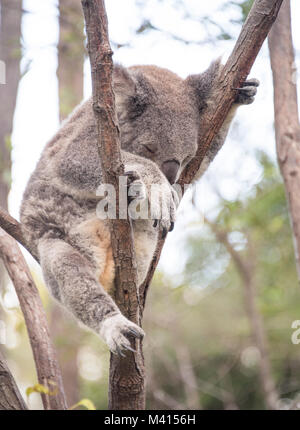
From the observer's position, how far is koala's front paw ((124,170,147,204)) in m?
2.73

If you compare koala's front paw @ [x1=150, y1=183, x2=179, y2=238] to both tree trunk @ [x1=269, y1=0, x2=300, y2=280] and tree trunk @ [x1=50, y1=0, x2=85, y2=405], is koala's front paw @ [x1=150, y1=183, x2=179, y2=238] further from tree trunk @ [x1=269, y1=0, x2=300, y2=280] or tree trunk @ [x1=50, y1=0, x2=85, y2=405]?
tree trunk @ [x1=50, y1=0, x2=85, y2=405]

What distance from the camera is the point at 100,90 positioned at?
2.49m

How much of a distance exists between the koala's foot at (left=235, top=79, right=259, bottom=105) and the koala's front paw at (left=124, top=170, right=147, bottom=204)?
1175 millimetres

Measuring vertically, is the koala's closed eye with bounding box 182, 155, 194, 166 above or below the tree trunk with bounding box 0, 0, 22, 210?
below

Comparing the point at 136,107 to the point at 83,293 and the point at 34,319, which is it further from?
the point at 34,319

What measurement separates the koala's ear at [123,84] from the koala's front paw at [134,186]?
0.96m

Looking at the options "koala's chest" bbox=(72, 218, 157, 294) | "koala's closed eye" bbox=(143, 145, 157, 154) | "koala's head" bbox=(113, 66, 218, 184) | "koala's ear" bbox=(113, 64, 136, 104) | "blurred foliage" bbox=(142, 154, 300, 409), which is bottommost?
"blurred foliage" bbox=(142, 154, 300, 409)

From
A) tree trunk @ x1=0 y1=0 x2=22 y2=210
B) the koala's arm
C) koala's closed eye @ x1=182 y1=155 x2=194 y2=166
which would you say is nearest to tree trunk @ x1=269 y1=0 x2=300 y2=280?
the koala's arm

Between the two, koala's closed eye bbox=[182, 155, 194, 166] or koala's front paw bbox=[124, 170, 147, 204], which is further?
koala's closed eye bbox=[182, 155, 194, 166]

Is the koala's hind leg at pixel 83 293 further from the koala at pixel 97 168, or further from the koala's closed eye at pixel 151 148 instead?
the koala's closed eye at pixel 151 148

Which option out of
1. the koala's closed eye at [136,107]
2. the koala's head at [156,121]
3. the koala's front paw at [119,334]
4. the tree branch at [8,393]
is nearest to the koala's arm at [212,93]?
the koala's head at [156,121]

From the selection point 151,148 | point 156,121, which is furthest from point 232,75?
point 151,148

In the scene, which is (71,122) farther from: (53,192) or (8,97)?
(8,97)
